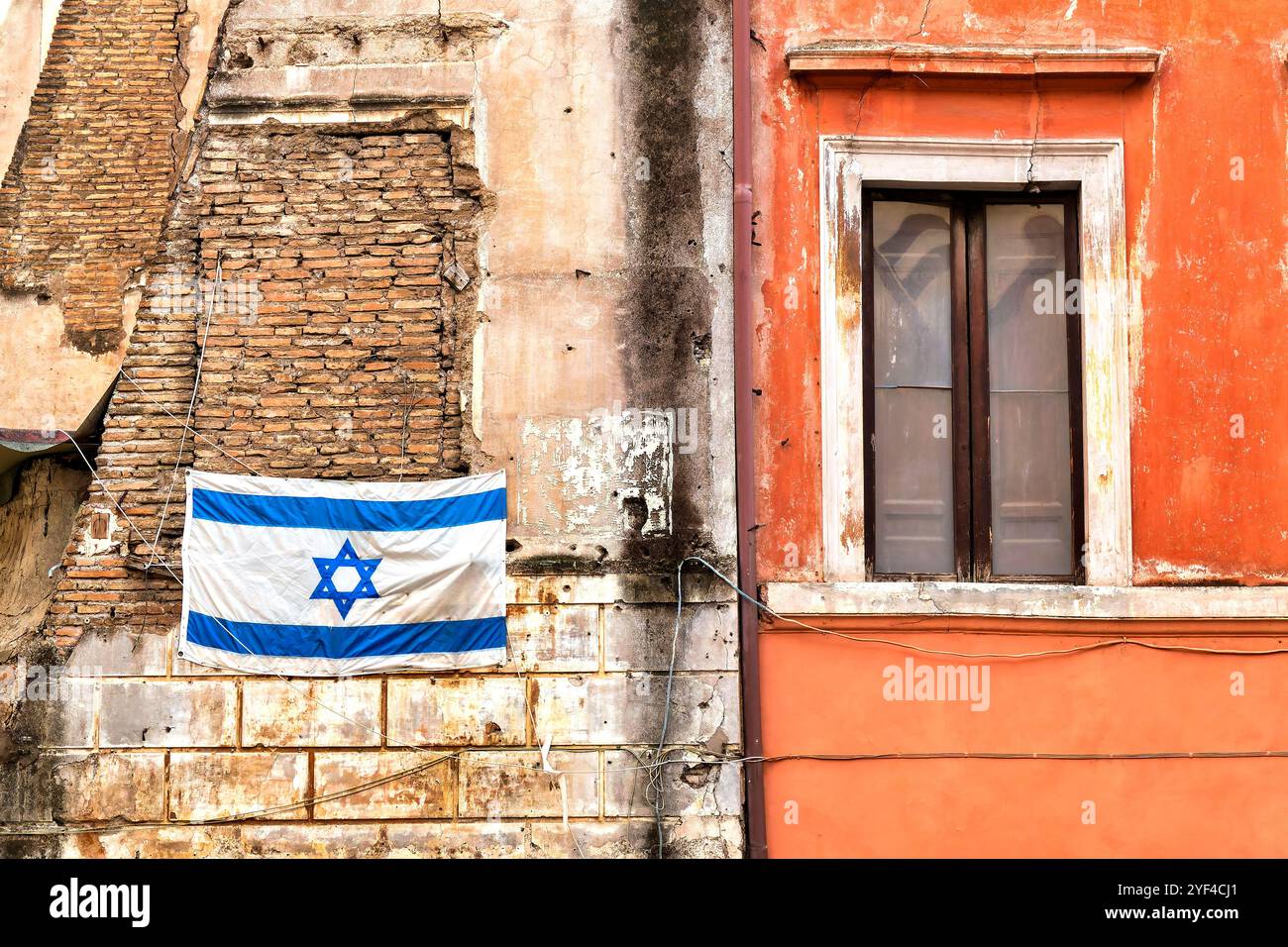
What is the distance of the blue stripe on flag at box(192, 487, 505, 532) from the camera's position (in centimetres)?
656

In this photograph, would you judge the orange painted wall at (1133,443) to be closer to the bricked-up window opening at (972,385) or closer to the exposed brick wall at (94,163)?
the bricked-up window opening at (972,385)

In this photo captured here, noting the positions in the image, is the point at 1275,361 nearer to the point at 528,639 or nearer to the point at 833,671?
the point at 833,671

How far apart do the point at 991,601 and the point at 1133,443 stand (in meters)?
1.20

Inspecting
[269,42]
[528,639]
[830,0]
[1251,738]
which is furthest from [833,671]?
[269,42]

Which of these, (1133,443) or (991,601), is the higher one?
(1133,443)

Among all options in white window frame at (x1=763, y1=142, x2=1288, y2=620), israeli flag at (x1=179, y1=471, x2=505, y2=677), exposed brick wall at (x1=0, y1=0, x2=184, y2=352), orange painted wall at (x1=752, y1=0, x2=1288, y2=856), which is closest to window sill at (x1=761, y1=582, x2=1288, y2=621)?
white window frame at (x1=763, y1=142, x2=1288, y2=620)

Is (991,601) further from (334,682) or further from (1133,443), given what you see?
(334,682)

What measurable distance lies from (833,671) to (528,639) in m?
1.59

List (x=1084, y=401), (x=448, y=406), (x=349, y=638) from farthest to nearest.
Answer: (x=1084, y=401), (x=448, y=406), (x=349, y=638)

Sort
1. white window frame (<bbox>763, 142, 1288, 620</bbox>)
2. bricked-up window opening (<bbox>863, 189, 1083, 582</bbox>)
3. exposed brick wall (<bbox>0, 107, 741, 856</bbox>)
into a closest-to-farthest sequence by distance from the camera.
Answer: exposed brick wall (<bbox>0, 107, 741, 856</bbox>), white window frame (<bbox>763, 142, 1288, 620</bbox>), bricked-up window opening (<bbox>863, 189, 1083, 582</bbox>)

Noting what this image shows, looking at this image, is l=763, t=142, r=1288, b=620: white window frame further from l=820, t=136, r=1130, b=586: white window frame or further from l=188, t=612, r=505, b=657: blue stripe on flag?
l=188, t=612, r=505, b=657: blue stripe on flag

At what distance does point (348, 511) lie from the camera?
6570mm

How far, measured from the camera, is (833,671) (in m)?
6.55

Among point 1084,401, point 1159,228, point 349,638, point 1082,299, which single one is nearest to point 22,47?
point 349,638
